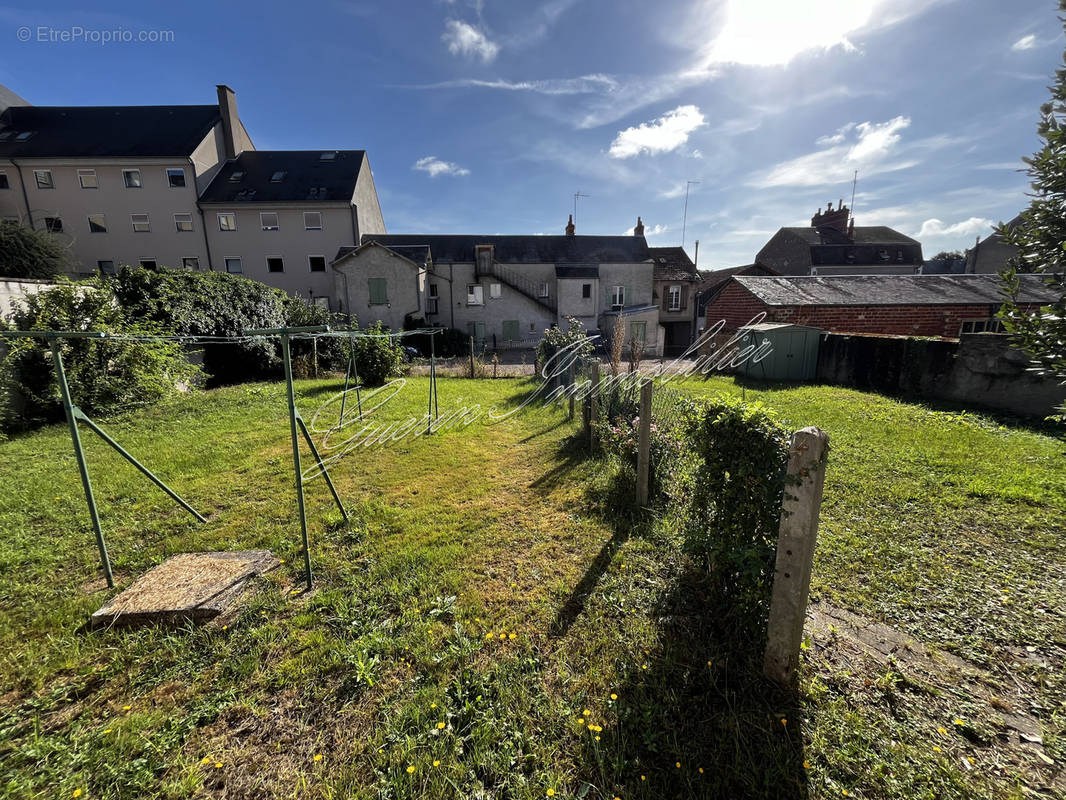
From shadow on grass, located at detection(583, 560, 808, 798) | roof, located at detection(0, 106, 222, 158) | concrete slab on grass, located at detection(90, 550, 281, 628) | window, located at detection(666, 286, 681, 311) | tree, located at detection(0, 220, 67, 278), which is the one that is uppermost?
roof, located at detection(0, 106, 222, 158)

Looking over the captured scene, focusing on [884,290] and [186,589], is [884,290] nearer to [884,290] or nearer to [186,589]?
[884,290]

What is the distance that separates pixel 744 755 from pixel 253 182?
109ft

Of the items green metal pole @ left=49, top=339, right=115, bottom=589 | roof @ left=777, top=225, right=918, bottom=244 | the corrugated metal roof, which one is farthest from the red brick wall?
roof @ left=777, top=225, right=918, bottom=244

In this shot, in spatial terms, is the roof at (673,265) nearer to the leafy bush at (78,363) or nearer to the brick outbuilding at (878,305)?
the brick outbuilding at (878,305)

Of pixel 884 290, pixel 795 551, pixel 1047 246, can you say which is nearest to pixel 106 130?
pixel 795 551

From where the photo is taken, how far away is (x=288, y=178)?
992 inches

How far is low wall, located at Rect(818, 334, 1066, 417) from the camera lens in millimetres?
7888

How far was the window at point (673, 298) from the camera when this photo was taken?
29.4 m

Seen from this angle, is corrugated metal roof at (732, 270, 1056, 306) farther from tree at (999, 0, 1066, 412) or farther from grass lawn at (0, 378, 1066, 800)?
tree at (999, 0, 1066, 412)

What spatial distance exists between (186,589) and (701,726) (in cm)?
380

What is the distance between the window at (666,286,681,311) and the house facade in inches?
379

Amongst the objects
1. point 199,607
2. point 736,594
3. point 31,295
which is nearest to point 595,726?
point 736,594

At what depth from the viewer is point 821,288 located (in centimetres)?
1549

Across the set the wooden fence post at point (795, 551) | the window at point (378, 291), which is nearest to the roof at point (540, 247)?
the window at point (378, 291)
